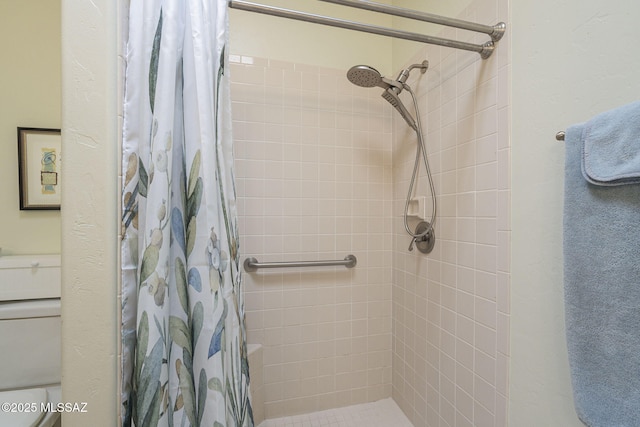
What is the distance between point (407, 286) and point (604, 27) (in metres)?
1.09

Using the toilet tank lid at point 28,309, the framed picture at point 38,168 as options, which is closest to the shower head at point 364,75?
the framed picture at point 38,168

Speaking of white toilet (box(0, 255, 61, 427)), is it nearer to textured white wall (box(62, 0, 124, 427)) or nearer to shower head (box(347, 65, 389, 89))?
textured white wall (box(62, 0, 124, 427))

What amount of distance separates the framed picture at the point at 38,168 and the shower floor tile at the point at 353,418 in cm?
157

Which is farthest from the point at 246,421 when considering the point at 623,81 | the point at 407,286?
the point at 623,81

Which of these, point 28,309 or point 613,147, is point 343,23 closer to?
point 613,147

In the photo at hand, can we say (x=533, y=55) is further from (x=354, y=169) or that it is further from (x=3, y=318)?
(x=3, y=318)

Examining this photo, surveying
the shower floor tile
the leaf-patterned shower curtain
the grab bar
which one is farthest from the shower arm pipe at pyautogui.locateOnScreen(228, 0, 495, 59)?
the shower floor tile

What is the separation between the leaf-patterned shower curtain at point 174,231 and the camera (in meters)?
0.57

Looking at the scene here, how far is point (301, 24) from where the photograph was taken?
4.44 feet

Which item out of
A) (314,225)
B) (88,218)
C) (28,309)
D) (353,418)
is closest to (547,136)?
(314,225)

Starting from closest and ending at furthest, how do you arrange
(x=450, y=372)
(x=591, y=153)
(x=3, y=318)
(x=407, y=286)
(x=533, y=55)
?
(x=591, y=153) → (x=533, y=55) → (x=450, y=372) → (x=3, y=318) → (x=407, y=286)

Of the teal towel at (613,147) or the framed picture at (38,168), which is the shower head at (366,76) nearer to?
the teal towel at (613,147)

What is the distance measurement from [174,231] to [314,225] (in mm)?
807

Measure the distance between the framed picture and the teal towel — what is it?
2052mm
